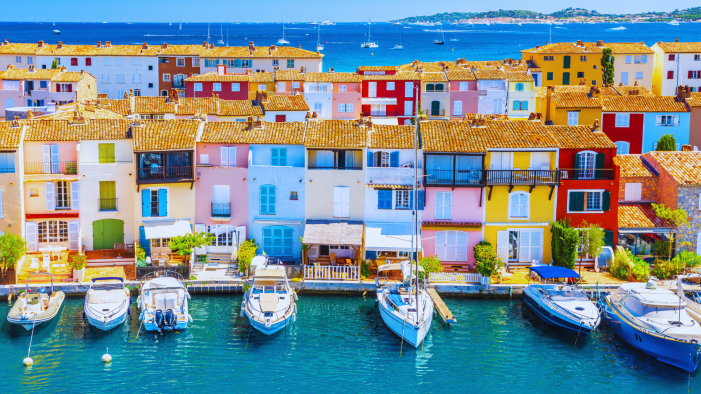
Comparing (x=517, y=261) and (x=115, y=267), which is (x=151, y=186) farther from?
(x=517, y=261)

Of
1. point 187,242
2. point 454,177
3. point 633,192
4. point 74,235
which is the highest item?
point 454,177

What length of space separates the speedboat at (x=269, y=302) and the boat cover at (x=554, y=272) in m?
13.9

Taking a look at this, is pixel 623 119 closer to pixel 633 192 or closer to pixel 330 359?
pixel 633 192

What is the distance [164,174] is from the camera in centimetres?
5056

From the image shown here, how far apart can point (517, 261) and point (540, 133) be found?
26.7 ft

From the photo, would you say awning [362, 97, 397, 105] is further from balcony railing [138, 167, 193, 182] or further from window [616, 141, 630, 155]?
balcony railing [138, 167, 193, 182]

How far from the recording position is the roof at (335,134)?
167 feet

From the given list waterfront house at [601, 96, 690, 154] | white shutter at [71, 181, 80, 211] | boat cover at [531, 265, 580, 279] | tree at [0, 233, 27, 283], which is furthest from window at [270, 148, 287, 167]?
waterfront house at [601, 96, 690, 154]

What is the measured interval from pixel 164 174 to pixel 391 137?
14.0 m

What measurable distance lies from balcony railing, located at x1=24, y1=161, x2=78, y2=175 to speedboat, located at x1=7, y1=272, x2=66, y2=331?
8.14 metres

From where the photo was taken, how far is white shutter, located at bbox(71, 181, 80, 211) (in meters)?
50.8

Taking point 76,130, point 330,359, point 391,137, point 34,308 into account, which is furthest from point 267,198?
point 34,308

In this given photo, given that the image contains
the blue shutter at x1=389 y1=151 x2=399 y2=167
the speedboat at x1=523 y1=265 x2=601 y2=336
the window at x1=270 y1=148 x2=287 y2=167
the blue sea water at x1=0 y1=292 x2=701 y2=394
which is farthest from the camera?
the window at x1=270 y1=148 x2=287 y2=167

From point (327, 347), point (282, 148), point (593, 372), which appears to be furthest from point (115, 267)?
point (593, 372)
